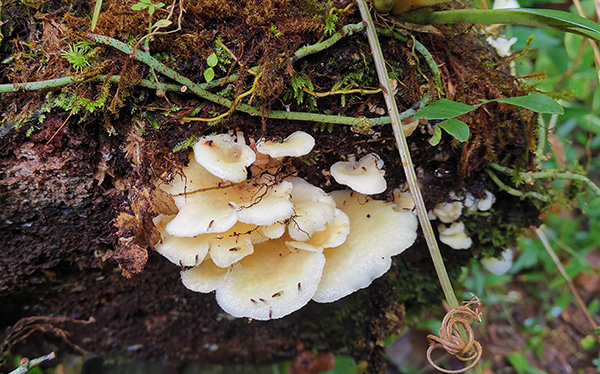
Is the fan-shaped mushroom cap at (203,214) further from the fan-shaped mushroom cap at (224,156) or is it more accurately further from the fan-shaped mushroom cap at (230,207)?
the fan-shaped mushroom cap at (224,156)

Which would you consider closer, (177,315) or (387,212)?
(387,212)

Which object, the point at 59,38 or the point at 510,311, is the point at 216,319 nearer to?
the point at 59,38

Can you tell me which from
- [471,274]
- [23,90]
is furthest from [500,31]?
[471,274]

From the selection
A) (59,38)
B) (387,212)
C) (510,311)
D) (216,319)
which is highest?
(59,38)

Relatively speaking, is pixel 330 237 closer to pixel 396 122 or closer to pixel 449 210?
pixel 396 122

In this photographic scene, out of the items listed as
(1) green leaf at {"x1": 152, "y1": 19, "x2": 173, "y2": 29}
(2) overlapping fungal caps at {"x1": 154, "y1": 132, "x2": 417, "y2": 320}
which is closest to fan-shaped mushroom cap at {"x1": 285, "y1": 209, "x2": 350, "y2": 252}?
(2) overlapping fungal caps at {"x1": 154, "y1": 132, "x2": 417, "y2": 320}

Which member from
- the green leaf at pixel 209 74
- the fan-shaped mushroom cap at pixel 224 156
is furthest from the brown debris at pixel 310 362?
the green leaf at pixel 209 74

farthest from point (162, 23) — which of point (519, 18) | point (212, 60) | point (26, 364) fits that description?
point (26, 364)
